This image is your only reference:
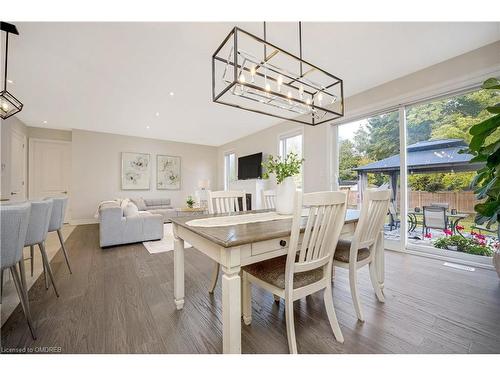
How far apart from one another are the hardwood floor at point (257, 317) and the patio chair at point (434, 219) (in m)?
0.70

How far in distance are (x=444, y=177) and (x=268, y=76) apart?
2926 mm

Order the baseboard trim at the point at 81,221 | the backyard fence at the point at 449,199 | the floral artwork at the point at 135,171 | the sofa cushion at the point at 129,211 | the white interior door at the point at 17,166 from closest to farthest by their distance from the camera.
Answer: the backyard fence at the point at 449,199 → the sofa cushion at the point at 129,211 → the white interior door at the point at 17,166 → the baseboard trim at the point at 81,221 → the floral artwork at the point at 135,171

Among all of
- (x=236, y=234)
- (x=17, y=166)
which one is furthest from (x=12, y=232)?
(x=17, y=166)

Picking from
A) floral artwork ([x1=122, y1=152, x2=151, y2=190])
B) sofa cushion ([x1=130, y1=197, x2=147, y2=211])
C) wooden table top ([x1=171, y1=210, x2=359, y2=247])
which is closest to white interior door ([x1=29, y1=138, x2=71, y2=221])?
floral artwork ([x1=122, y1=152, x2=151, y2=190])

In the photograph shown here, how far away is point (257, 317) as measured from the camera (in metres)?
1.62

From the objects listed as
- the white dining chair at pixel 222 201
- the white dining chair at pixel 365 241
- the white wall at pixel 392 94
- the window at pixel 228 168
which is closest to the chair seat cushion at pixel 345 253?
the white dining chair at pixel 365 241

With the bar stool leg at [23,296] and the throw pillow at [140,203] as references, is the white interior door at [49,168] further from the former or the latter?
the bar stool leg at [23,296]

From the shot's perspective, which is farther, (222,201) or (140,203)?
(140,203)

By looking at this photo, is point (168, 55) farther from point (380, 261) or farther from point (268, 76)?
point (380, 261)

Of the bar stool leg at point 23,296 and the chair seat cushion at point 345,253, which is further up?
the chair seat cushion at point 345,253

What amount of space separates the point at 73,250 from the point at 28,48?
9.19ft

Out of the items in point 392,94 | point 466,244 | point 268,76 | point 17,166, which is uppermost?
point 392,94

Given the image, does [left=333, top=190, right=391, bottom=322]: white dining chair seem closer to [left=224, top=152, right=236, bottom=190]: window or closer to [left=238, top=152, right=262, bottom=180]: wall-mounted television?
[left=238, top=152, right=262, bottom=180]: wall-mounted television

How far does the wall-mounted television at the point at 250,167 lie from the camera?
5777 mm
